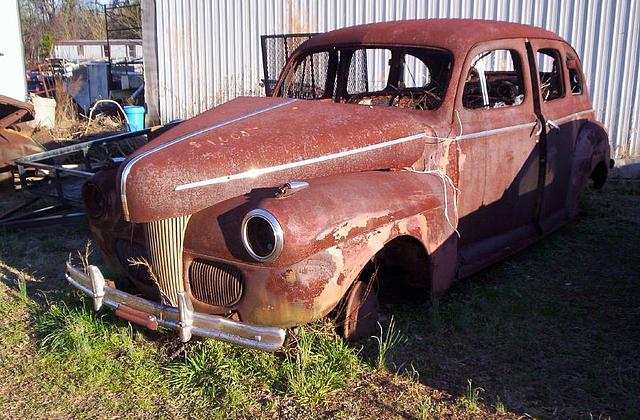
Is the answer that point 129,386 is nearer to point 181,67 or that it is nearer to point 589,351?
point 589,351

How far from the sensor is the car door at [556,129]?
4.82 m

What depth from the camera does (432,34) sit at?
14.0 ft

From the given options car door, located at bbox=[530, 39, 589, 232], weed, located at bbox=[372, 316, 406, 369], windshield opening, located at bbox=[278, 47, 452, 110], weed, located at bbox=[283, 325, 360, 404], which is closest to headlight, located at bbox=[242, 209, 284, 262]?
weed, located at bbox=[283, 325, 360, 404]

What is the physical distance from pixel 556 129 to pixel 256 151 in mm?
2686

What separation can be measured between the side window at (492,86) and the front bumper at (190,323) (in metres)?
2.27

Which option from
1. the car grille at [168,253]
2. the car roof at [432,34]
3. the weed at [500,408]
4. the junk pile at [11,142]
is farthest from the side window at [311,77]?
the junk pile at [11,142]

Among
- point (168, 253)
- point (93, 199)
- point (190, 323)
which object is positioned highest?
point (93, 199)

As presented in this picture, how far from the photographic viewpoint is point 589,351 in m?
3.65

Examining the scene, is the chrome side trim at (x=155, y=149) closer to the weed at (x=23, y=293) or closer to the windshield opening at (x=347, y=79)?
the windshield opening at (x=347, y=79)

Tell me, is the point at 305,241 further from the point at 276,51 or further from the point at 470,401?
the point at 276,51

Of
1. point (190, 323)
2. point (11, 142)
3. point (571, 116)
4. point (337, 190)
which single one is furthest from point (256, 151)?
point (11, 142)

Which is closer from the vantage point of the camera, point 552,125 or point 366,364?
point 366,364

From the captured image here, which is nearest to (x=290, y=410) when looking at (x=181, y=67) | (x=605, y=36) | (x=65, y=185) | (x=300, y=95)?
(x=300, y=95)

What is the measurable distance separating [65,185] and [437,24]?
14.5 ft
